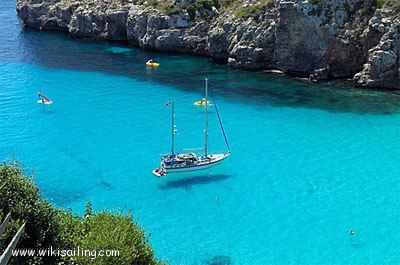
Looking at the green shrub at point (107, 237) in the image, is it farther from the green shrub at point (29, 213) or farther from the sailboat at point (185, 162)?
the sailboat at point (185, 162)

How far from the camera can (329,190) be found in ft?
190

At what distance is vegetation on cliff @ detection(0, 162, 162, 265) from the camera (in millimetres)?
28234

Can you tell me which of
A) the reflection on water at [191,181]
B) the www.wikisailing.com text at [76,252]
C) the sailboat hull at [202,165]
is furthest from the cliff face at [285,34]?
the www.wikisailing.com text at [76,252]

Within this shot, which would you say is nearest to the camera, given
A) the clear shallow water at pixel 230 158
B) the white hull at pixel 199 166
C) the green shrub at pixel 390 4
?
the clear shallow water at pixel 230 158

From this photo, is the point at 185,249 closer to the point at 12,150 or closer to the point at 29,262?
the point at 29,262

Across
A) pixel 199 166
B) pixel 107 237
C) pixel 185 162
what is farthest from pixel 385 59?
pixel 107 237

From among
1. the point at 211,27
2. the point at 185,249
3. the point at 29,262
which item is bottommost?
the point at 185,249

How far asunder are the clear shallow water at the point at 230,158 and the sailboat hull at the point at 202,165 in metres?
1.14

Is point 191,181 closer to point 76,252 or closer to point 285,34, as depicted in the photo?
point 76,252

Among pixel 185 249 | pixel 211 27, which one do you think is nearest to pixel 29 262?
pixel 185 249

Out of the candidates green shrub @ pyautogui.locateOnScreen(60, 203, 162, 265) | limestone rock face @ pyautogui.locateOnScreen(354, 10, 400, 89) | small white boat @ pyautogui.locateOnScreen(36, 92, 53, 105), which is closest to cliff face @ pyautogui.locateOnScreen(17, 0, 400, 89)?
limestone rock face @ pyautogui.locateOnScreen(354, 10, 400, 89)

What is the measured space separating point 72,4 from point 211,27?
44930 millimetres

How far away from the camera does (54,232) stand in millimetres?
30938

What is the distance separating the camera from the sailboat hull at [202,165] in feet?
202
